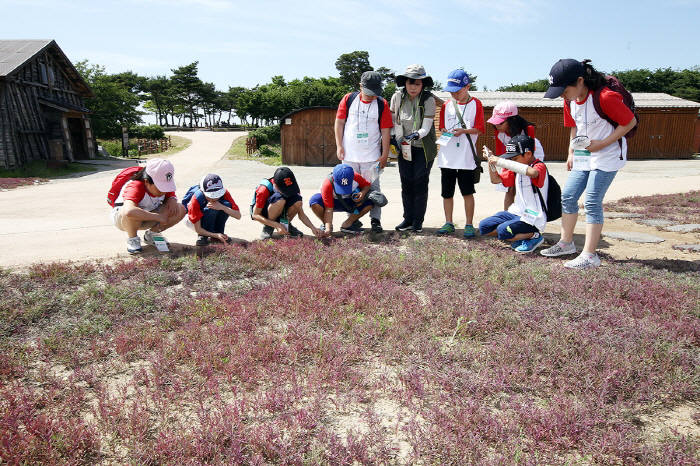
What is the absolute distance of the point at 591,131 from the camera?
4.89m

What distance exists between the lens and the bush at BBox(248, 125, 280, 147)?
1490 inches

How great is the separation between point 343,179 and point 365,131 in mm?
830

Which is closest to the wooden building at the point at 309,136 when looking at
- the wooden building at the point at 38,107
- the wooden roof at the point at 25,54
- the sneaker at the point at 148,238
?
the wooden building at the point at 38,107

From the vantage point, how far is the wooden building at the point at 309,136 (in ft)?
79.9

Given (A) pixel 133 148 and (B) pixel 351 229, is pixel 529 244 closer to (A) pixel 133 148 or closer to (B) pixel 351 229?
(B) pixel 351 229

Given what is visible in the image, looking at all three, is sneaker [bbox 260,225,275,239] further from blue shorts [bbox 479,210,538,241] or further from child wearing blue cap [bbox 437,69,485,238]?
blue shorts [bbox 479,210,538,241]

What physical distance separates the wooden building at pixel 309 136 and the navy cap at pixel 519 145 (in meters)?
19.0

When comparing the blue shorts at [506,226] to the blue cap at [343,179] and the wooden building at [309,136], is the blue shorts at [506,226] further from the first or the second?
the wooden building at [309,136]

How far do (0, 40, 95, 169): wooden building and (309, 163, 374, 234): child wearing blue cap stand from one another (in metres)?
19.8

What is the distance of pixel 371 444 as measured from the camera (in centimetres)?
230

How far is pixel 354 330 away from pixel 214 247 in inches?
115

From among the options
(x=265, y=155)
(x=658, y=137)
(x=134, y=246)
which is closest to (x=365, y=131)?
(x=134, y=246)

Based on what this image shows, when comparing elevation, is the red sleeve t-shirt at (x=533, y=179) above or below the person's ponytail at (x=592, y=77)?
below

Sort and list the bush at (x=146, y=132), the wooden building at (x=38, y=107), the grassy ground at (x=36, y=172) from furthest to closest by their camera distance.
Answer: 1. the bush at (x=146, y=132)
2. the wooden building at (x=38, y=107)
3. the grassy ground at (x=36, y=172)
